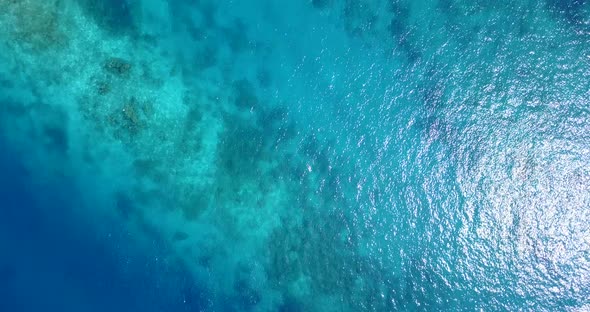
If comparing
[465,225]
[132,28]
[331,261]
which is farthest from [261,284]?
[132,28]

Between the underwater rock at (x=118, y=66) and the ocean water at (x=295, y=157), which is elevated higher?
the underwater rock at (x=118, y=66)

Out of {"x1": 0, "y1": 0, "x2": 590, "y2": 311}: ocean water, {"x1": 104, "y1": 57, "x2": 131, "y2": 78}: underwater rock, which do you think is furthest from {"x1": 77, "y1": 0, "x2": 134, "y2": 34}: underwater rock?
{"x1": 104, "y1": 57, "x2": 131, "y2": 78}: underwater rock

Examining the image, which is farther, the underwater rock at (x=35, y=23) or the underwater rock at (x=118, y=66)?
the underwater rock at (x=118, y=66)

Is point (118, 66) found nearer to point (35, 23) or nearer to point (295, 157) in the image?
point (35, 23)

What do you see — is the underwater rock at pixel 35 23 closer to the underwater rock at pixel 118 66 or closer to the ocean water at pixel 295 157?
the ocean water at pixel 295 157

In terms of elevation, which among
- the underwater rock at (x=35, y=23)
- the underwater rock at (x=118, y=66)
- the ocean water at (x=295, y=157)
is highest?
the underwater rock at (x=35, y=23)

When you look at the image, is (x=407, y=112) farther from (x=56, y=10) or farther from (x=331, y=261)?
(x=56, y=10)

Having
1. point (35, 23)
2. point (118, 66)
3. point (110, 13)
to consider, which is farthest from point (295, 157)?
point (35, 23)

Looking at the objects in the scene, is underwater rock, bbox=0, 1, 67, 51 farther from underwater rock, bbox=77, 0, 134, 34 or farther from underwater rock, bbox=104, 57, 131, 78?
underwater rock, bbox=104, 57, 131, 78

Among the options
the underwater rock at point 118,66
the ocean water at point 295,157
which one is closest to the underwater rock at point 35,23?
the ocean water at point 295,157
